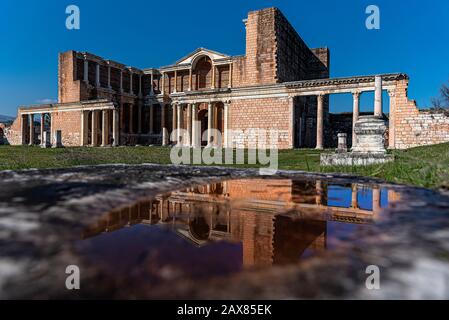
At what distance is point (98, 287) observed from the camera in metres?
1.37

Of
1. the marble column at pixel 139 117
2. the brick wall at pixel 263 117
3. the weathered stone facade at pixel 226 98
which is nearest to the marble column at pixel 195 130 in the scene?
the weathered stone facade at pixel 226 98

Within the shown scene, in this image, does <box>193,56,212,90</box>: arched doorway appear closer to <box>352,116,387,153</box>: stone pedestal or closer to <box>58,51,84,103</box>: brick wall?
<box>58,51,84,103</box>: brick wall

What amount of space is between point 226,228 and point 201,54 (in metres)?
36.3

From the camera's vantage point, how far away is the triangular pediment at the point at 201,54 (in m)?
34.5

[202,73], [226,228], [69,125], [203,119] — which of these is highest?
[202,73]

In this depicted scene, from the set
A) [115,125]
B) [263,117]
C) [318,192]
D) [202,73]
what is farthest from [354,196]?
[202,73]

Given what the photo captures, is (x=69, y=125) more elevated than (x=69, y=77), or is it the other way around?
(x=69, y=77)

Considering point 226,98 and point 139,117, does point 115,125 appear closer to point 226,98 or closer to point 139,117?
Result: point 139,117

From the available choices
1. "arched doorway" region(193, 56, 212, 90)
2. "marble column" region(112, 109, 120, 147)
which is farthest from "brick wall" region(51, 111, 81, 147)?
"arched doorway" region(193, 56, 212, 90)

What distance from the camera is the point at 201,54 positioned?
1415 inches

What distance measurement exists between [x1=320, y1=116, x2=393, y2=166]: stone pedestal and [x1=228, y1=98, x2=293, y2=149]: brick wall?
45.1 ft

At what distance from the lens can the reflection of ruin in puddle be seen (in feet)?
5.81

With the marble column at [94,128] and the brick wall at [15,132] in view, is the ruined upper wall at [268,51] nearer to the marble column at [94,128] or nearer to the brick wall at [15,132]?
the marble column at [94,128]

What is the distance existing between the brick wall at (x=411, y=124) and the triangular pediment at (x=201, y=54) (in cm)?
1927
